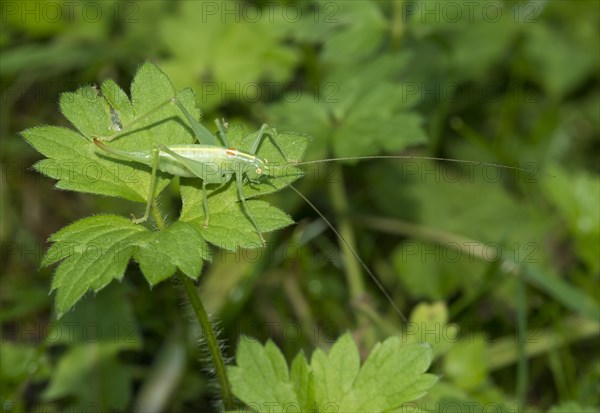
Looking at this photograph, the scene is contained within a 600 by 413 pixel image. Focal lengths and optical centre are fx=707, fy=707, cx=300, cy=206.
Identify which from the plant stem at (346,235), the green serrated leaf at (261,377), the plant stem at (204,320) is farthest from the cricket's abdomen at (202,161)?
the plant stem at (346,235)

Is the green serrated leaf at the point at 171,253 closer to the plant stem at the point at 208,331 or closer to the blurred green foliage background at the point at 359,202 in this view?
the plant stem at the point at 208,331

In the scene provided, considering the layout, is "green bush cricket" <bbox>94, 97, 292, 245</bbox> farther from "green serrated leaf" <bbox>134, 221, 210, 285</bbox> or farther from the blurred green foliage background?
the blurred green foliage background

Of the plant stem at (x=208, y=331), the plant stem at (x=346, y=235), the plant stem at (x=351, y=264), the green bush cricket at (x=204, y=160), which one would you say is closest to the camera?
the plant stem at (x=208, y=331)

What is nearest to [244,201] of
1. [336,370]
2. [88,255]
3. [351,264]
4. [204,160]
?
[204,160]

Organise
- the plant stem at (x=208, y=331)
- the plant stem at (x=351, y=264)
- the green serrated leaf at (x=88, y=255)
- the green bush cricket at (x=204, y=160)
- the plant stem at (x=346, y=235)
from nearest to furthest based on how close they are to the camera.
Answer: the green serrated leaf at (x=88, y=255) < the plant stem at (x=208, y=331) < the green bush cricket at (x=204, y=160) < the plant stem at (x=351, y=264) < the plant stem at (x=346, y=235)

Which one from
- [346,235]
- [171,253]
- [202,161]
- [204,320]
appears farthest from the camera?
[346,235]

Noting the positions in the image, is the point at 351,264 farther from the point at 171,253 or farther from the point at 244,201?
the point at 171,253

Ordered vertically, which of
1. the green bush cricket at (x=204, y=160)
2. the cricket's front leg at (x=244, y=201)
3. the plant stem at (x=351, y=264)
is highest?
the green bush cricket at (x=204, y=160)
